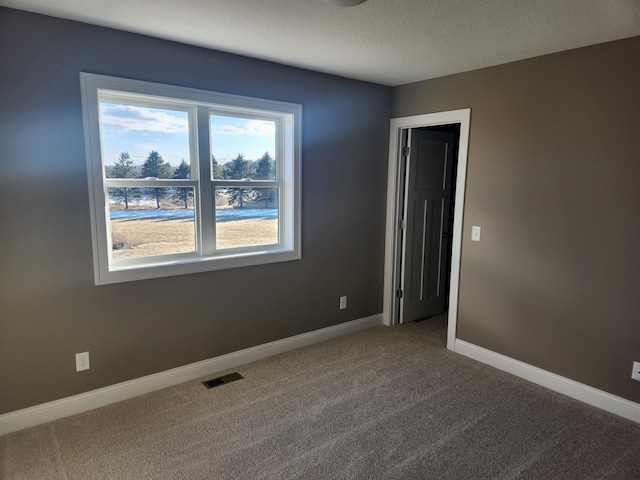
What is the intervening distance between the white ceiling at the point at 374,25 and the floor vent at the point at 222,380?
7.76ft

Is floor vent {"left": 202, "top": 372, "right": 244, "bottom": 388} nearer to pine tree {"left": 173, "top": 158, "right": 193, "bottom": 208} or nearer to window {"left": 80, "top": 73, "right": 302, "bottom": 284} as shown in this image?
window {"left": 80, "top": 73, "right": 302, "bottom": 284}

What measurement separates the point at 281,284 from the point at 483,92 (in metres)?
2.25

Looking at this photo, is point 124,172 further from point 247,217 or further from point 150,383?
point 150,383

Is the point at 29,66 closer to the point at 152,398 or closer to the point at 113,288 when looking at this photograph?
the point at 113,288

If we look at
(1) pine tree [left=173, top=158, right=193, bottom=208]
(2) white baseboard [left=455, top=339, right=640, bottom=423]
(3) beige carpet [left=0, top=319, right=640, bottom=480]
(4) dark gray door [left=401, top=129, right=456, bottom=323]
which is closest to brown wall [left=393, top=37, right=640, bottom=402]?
(2) white baseboard [left=455, top=339, right=640, bottom=423]

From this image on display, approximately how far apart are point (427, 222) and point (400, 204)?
0.43 meters

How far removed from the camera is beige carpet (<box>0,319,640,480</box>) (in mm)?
2080

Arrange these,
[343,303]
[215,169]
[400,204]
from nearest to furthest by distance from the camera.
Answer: [215,169] < [343,303] < [400,204]

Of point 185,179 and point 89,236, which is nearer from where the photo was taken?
point 89,236

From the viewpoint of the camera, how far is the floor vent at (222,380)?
2.92 metres

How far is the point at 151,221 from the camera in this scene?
2.79 meters

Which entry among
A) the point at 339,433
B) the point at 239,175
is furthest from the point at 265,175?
the point at 339,433

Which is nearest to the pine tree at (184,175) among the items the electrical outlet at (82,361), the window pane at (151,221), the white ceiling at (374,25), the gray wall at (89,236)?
the window pane at (151,221)

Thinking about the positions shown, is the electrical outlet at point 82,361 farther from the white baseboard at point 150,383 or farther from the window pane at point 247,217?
the window pane at point 247,217
